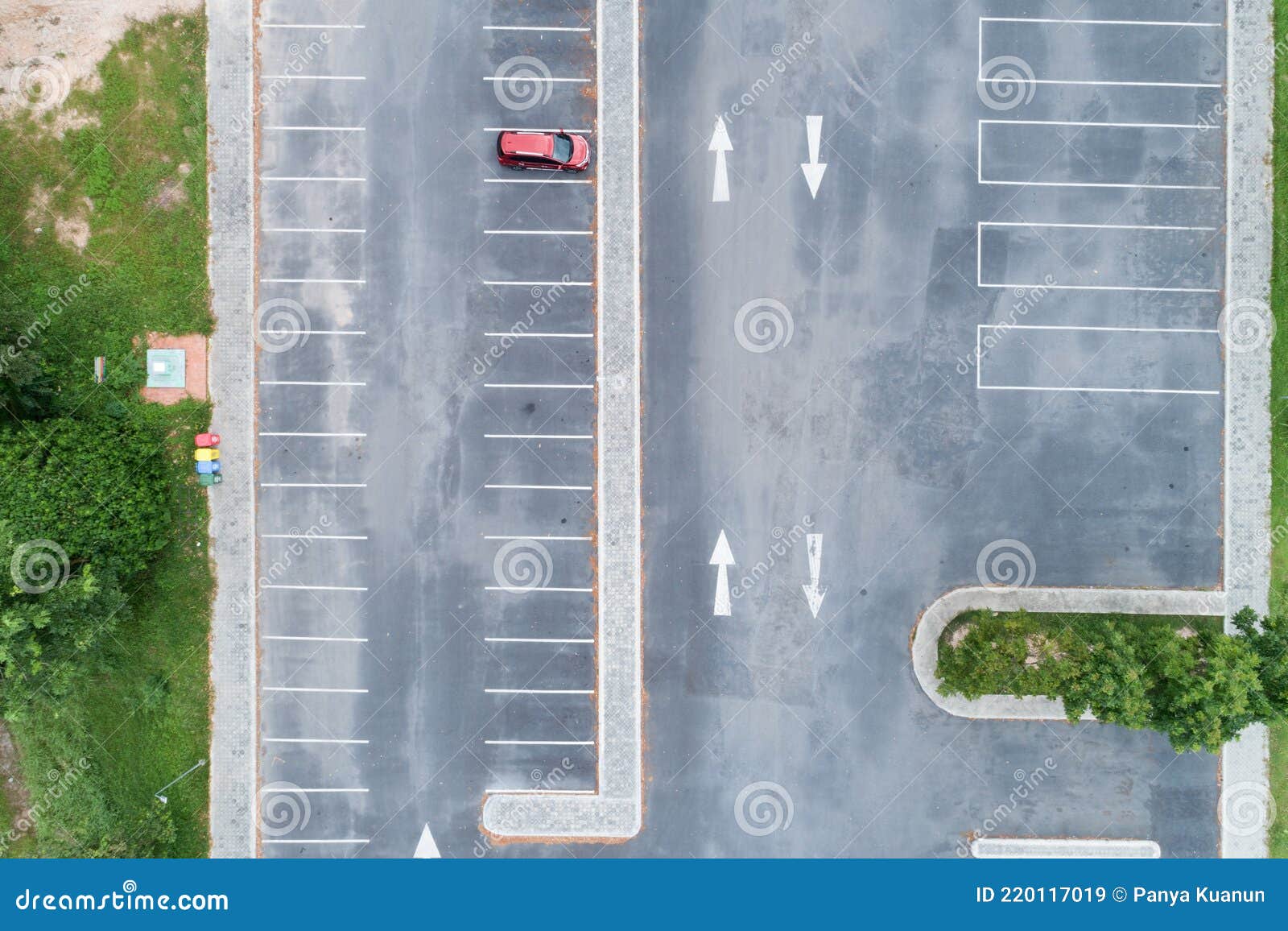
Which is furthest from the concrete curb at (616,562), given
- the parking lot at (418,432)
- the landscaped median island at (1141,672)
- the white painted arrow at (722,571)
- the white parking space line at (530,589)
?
the landscaped median island at (1141,672)

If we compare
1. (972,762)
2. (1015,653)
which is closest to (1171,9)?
(1015,653)

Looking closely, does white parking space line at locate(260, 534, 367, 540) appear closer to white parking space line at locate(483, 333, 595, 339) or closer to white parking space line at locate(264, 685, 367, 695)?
white parking space line at locate(264, 685, 367, 695)

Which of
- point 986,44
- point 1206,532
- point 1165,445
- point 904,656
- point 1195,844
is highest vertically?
point 986,44

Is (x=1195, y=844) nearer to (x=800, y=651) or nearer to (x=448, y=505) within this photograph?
(x=800, y=651)

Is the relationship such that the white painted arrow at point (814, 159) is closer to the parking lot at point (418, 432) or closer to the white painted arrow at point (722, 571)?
the parking lot at point (418, 432)

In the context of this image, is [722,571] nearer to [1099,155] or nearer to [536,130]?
[536,130]

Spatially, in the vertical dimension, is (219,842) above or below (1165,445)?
below
